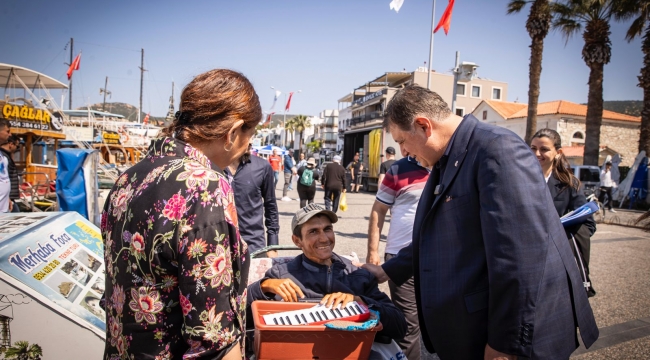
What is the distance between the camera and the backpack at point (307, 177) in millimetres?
10758

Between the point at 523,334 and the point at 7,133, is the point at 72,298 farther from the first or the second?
the point at 7,133

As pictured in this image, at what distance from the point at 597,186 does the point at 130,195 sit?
20692mm

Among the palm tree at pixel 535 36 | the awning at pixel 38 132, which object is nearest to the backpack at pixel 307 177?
the awning at pixel 38 132

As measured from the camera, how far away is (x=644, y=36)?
1984cm

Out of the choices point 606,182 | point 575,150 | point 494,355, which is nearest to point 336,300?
point 494,355

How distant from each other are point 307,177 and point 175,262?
9.62m

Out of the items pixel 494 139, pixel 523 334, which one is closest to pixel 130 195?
pixel 494 139

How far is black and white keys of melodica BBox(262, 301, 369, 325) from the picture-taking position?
202cm

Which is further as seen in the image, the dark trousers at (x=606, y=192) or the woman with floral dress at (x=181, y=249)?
the dark trousers at (x=606, y=192)

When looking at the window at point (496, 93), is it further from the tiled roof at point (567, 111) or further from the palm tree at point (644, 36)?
the palm tree at point (644, 36)

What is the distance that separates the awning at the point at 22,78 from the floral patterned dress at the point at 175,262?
14.4 m

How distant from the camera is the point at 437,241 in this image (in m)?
1.84

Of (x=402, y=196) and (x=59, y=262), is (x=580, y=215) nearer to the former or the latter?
(x=402, y=196)

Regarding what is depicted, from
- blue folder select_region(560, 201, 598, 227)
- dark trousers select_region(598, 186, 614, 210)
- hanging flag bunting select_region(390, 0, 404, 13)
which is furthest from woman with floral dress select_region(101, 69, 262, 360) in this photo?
dark trousers select_region(598, 186, 614, 210)
